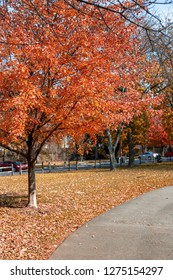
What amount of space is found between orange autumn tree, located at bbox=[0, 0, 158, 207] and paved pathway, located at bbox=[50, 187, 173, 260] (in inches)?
115

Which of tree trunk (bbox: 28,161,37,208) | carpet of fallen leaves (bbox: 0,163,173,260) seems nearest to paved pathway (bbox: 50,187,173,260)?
carpet of fallen leaves (bbox: 0,163,173,260)

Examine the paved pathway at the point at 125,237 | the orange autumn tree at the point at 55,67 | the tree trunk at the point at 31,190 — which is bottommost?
the paved pathway at the point at 125,237

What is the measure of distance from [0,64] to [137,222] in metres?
6.01

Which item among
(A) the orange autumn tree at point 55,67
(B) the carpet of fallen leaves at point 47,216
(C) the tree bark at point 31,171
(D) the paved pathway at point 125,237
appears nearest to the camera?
(D) the paved pathway at point 125,237

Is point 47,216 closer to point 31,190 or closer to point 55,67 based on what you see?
point 31,190

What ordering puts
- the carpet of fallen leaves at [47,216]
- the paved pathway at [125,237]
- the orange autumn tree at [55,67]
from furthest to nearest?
the orange autumn tree at [55,67]
the carpet of fallen leaves at [47,216]
the paved pathway at [125,237]

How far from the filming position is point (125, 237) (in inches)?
273

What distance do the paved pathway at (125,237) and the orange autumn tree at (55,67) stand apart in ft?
9.59

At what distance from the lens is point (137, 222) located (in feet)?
27.7

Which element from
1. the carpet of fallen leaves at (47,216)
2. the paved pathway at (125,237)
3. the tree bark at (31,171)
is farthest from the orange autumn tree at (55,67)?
the paved pathway at (125,237)

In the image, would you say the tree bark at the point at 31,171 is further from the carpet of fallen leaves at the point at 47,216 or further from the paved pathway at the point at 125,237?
the paved pathway at the point at 125,237

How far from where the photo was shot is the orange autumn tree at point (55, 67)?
8.38 metres
